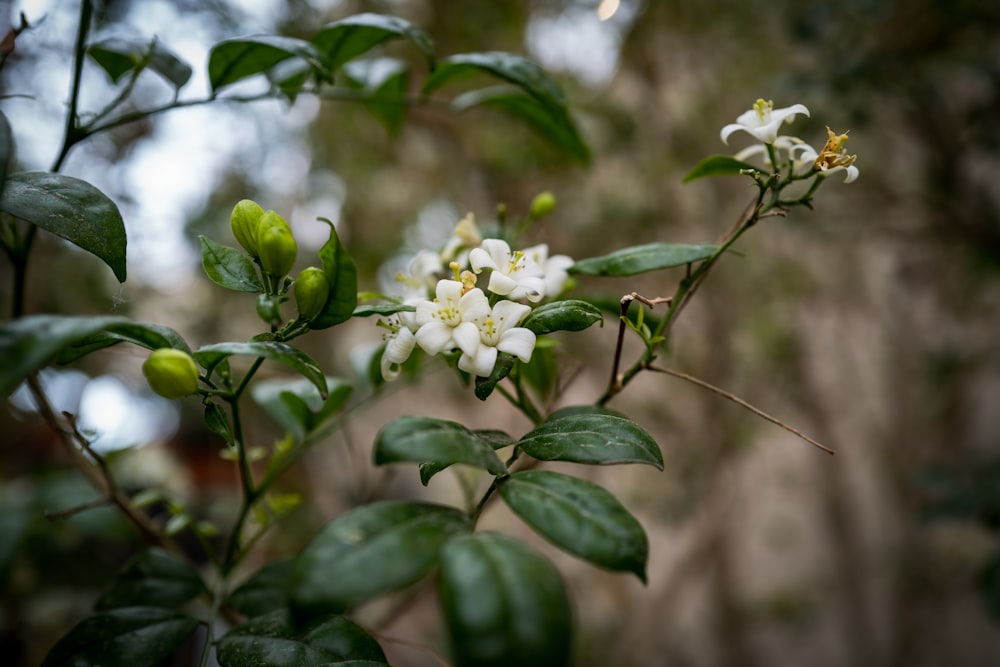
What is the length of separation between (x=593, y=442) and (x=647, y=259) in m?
0.19

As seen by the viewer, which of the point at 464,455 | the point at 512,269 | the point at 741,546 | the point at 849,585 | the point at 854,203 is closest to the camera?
the point at 464,455

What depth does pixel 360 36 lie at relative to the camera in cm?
57

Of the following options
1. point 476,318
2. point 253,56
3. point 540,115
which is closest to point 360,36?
point 253,56

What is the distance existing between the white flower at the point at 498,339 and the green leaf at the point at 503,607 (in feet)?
0.50

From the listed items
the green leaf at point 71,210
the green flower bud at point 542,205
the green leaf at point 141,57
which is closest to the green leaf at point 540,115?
the green flower bud at point 542,205

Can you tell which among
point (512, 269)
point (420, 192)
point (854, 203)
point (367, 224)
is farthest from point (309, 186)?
point (854, 203)

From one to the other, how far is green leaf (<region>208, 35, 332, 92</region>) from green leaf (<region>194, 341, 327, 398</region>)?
253mm

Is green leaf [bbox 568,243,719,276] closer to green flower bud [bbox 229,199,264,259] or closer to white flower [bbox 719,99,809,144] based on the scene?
white flower [bbox 719,99,809,144]

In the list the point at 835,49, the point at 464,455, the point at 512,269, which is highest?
the point at 835,49

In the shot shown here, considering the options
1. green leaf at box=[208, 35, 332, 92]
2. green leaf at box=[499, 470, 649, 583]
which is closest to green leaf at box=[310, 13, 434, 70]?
green leaf at box=[208, 35, 332, 92]

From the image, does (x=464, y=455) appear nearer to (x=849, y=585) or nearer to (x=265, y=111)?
(x=265, y=111)

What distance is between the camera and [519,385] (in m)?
0.51

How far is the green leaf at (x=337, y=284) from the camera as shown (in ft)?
1.34

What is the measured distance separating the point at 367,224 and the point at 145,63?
137 centimetres
